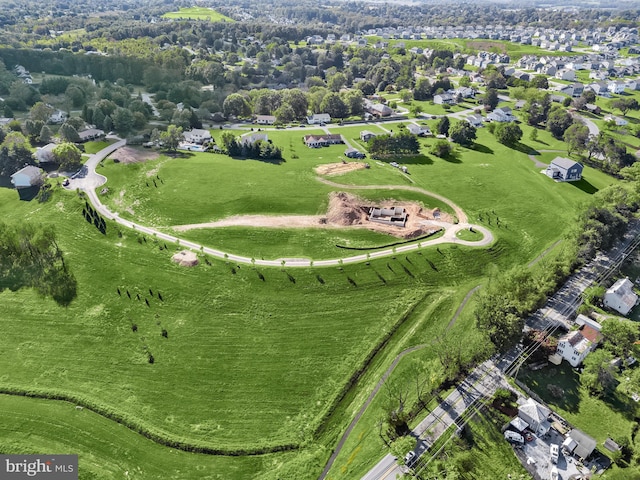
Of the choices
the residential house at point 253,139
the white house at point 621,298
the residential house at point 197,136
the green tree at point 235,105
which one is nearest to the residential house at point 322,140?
the residential house at point 253,139

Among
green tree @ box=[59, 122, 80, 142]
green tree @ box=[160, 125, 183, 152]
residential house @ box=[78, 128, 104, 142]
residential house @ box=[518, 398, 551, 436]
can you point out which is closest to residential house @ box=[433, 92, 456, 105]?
green tree @ box=[160, 125, 183, 152]

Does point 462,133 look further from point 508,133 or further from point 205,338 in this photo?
point 205,338

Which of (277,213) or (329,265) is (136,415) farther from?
(277,213)

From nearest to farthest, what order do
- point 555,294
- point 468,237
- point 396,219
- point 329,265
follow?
point 555,294
point 329,265
point 468,237
point 396,219

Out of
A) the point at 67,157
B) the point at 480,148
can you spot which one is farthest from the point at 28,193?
the point at 480,148

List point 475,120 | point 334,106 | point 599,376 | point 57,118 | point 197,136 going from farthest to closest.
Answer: point 334,106, point 475,120, point 57,118, point 197,136, point 599,376

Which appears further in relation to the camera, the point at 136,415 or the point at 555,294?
the point at 555,294

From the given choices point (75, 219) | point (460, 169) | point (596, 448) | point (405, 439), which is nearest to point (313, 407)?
point (405, 439)
